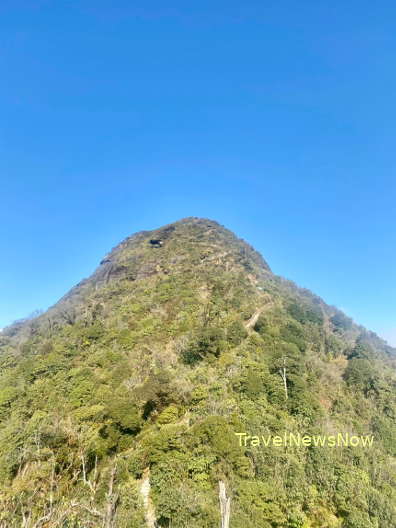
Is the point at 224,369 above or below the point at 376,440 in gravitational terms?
above

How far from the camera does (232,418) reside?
1076 inches

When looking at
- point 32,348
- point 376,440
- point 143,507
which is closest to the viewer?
point 143,507

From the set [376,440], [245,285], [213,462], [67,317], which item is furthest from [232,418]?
[67,317]

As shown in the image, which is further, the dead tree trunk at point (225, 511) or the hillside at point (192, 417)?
the hillside at point (192, 417)

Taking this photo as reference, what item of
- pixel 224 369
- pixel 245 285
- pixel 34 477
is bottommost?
pixel 34 477

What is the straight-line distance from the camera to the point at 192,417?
→ 28.6 m

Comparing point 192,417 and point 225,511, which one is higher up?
point 225,511

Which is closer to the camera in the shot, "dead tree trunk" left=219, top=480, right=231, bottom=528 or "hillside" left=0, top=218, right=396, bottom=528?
"dead tree trunk" left=219, top=480, right=231, bottom=528

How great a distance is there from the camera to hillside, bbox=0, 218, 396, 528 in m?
19.9

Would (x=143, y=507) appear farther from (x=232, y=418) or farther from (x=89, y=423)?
(x=89, y=423)

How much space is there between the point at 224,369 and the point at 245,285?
2811 centimetres

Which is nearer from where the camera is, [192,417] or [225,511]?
[225,511]

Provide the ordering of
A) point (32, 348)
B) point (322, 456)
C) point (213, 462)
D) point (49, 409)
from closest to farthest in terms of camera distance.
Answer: point (213, 462)
point (322, 456)
point (49, 409)
point (32, 348)

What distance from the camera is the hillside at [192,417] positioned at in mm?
19859
